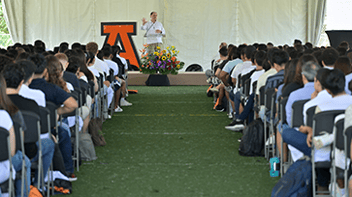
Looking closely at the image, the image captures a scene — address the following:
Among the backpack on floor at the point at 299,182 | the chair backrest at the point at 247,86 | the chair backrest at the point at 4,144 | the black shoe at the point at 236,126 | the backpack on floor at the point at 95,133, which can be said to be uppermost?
the chair backrest at the point at 4,144

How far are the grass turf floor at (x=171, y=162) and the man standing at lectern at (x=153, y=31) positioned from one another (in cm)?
611

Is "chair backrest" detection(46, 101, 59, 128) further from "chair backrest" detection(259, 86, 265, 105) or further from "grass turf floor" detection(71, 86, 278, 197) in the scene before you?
"chair backrest" detection(259, 86, 265, 105)

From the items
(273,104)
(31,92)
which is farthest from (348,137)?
(31,92)

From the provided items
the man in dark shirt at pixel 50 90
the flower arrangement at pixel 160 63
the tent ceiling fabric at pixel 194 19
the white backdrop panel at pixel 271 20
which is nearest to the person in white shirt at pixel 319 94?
the man in dark shirt at pixel 50 90

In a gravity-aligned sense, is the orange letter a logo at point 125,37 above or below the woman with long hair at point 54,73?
below

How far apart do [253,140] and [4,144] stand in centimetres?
341

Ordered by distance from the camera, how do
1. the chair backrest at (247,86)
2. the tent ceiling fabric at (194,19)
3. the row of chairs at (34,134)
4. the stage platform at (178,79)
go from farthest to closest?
the tent ceiling fabric at (194,19), the stage platform at (178,79), the chair backrest at (247,86), the row of chairs at (34,134)

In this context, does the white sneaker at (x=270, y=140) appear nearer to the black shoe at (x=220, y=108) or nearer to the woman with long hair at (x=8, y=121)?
the woman with long hair at (x=8, y=121)

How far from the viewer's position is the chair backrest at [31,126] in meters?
3.64

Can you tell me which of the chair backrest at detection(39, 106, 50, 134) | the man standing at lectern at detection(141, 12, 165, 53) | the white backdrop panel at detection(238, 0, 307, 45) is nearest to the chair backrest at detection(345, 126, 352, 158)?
the chair backrest at detection(39, 106, 50, 134)

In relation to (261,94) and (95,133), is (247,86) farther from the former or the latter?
(95,133)

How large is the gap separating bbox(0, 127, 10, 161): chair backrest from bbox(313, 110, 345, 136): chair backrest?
2170 millimetres

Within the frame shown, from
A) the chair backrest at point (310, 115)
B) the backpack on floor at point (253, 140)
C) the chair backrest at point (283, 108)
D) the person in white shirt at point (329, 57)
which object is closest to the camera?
the chair backrest at point (310, 115)

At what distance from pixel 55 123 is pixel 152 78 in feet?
33.6
